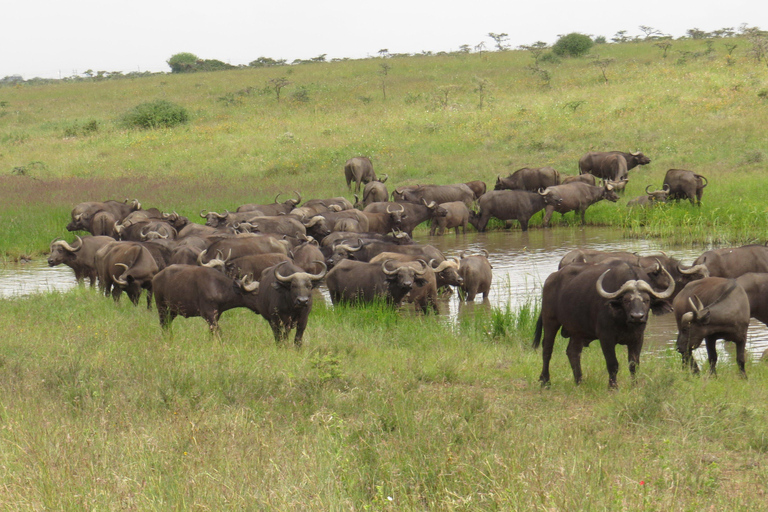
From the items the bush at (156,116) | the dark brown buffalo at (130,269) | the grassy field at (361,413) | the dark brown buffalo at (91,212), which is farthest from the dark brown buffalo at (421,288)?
the bush at (156,116)

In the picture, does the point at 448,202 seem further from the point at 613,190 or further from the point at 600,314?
the point at 600,314

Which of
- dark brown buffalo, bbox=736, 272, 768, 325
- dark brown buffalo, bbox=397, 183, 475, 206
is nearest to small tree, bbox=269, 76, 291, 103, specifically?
dark brown buffalo, bbox=397, 183, 475, 206

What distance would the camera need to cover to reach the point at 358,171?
27.1 metres

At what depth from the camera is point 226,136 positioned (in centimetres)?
3812

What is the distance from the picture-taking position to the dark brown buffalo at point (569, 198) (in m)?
21.2

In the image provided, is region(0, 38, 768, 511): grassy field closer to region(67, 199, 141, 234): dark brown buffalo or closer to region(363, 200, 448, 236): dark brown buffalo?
region(67, 199, 141, 234): dark brown buffalo

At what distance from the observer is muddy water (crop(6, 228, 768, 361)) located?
35.4ft

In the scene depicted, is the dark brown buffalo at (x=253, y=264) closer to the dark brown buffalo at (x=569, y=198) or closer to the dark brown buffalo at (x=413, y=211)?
the dark brown buffalo at (x=413, y=211)

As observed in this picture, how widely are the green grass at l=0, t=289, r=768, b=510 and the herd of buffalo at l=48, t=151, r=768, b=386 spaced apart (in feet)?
1.84

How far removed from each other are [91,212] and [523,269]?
11.2 metres

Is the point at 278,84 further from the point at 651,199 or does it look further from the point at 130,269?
the point at 130,269

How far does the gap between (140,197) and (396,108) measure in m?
19.1

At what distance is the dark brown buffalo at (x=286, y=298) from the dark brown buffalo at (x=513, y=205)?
1261 cm

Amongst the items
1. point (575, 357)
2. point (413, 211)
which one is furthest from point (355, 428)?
point (413, 211)
